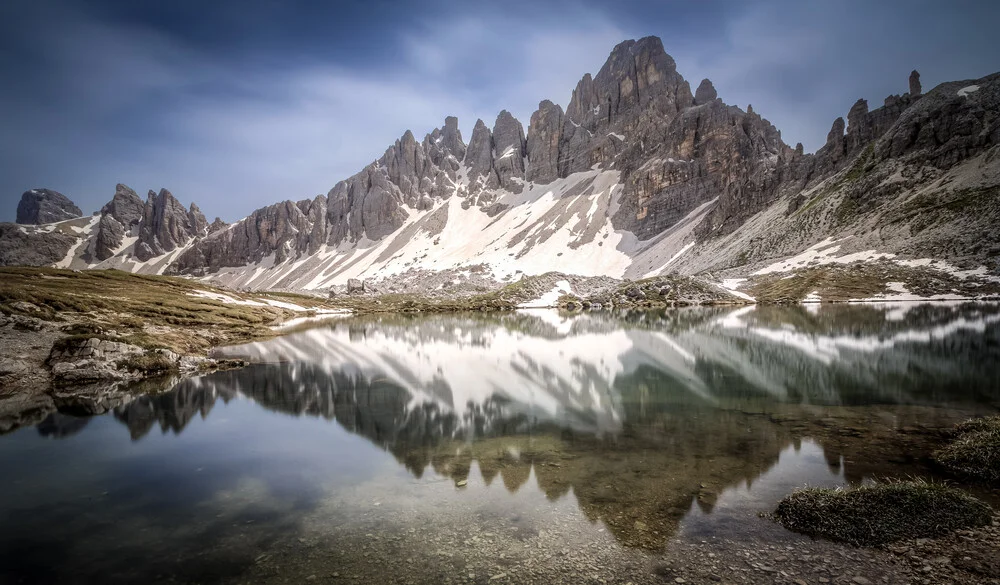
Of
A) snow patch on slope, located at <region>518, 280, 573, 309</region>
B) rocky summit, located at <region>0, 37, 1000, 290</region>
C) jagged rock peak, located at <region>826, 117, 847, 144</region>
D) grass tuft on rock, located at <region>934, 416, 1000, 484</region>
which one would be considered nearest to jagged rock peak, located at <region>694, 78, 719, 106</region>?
rocky summit, located at <region>0, 37, 1000, 290</region>

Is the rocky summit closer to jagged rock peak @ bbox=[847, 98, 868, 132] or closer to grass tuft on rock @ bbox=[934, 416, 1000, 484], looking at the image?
jagged rock peak @ bbox=[847, 98, 868, 132]

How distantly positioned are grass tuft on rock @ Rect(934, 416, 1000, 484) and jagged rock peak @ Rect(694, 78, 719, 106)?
189 meters

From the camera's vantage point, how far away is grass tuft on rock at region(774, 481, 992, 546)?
7.79 m

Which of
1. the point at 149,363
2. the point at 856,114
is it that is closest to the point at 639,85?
the point at 856,114

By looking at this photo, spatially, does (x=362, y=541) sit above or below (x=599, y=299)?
below

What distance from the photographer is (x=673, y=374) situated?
79.0 feet

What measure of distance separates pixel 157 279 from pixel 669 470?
3530 inches

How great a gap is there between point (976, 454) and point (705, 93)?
19415 centimetres

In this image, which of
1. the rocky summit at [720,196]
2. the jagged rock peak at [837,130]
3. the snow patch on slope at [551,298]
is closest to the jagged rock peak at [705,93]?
the rocky summit at [720,196]

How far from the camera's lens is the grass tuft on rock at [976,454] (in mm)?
9841

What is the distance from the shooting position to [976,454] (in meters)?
10.4

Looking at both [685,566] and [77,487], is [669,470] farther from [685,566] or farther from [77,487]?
[77,487]

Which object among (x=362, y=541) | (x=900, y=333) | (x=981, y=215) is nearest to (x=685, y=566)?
(x=362, y=541)

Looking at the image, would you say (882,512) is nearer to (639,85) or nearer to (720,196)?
(720,196)
